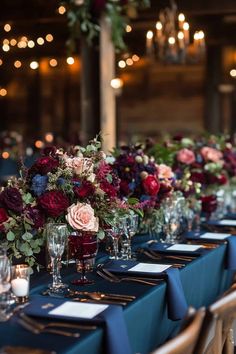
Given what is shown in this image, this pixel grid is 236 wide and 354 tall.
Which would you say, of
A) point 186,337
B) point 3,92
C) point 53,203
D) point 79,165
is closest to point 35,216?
point 53,203

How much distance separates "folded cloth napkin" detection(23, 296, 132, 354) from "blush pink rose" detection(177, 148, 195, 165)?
2636mm

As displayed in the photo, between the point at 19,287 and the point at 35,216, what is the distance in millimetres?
498

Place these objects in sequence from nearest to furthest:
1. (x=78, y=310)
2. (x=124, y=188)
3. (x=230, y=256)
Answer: (x=78, y=310), (x=124, y=188), (x=230, y=256)

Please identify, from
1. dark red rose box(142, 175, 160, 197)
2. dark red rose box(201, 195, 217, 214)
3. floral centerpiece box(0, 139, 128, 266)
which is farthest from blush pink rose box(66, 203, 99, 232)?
dark red rose box(201, 195, 217, 214)

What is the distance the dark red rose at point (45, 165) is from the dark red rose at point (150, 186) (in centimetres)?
94

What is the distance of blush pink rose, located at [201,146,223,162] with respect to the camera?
550cm

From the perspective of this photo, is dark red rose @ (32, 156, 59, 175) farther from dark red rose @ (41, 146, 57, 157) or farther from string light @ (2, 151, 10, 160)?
string light @ (2, 151, 10, 160)

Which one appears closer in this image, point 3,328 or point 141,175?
point 3,328

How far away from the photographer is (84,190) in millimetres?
3342

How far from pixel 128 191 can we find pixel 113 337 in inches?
65.9

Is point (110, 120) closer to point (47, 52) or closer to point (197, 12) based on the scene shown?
point (197, 12)

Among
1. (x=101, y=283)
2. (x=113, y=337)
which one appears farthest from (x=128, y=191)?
(x=113, y=337)

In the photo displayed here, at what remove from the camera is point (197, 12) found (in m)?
10.4

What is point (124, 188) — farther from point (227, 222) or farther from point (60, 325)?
point (60, 325)
